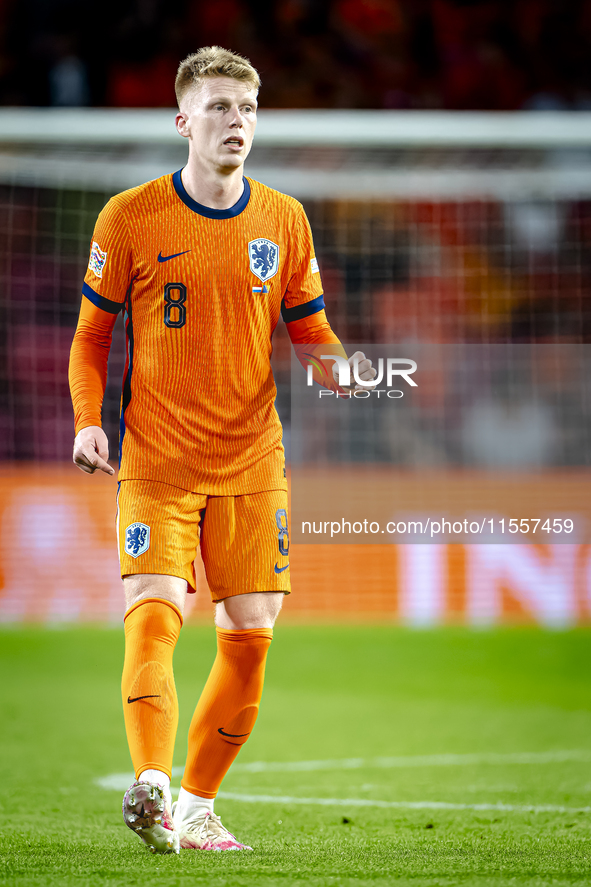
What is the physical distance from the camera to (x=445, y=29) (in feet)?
37.8

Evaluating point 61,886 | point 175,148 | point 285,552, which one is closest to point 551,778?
point 285,552

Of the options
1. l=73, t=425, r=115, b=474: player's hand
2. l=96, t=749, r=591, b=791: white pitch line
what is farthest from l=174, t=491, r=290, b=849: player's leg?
l=96, t=749, r=591, b=791: white pitch line

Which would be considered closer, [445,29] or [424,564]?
[424,564]

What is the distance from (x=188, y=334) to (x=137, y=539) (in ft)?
1.90

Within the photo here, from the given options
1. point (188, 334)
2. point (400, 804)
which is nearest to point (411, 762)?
point (400, 804)

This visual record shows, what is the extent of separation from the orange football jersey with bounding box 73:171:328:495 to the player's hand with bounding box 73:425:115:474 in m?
0.05

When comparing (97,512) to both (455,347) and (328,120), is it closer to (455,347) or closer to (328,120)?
(455,347)

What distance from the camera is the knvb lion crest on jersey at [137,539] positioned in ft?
9.09

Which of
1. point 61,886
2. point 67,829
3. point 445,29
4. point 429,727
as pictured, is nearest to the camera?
point 61,886

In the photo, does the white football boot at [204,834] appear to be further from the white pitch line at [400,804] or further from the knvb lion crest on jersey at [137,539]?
the white pitch line at [400,804]

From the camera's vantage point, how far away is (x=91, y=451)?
2824 millimetres

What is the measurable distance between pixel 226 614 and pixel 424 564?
5.40m

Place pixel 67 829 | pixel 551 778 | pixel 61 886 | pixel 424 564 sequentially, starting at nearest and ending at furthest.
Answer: pixel 61 886, pixel 67 829, pixel 551 778, pixel 424 564

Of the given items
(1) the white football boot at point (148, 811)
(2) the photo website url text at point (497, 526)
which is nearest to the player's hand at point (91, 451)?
(1) the white football boot at point (148, 811)
